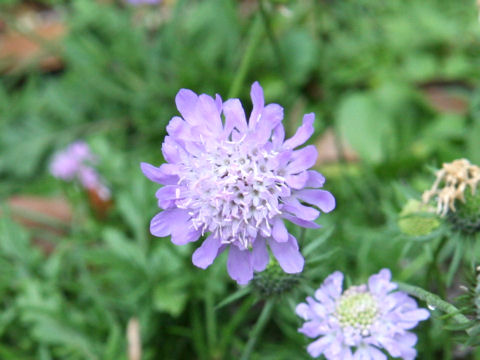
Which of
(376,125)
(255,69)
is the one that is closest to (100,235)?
(255,69)

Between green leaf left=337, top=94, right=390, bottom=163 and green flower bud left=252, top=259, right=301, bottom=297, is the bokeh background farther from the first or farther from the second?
Result: green flower bud left=252, top=259, right=301, bottom=297

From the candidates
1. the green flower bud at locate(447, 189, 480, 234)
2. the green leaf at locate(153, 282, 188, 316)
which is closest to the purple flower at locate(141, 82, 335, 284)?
the green flower bud at locate(447, 189, 480, 234)

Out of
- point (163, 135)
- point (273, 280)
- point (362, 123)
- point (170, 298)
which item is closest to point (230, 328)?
point (170, 298)

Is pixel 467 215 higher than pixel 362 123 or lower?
lower

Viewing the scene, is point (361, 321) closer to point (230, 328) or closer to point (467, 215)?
point (467, 215)

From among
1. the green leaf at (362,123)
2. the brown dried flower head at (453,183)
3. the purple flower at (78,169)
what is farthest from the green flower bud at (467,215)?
the purple flower at (78,169)

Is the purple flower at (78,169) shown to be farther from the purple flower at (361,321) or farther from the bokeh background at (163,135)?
the purple flower at (361,321)
